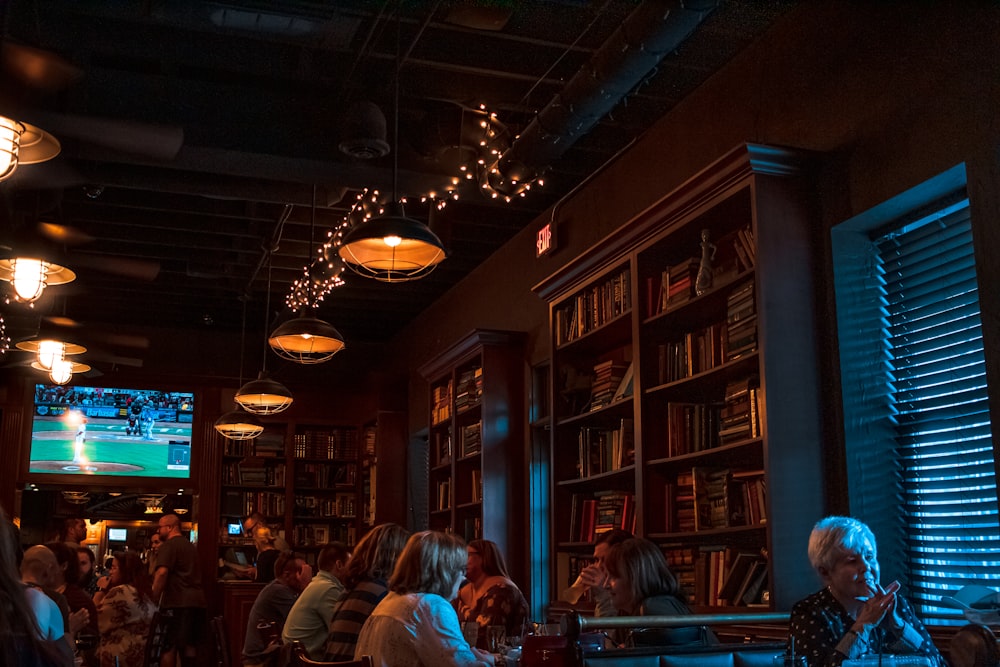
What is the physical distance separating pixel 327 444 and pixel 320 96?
6.97m

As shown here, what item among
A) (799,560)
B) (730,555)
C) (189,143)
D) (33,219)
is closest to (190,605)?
(33,219)

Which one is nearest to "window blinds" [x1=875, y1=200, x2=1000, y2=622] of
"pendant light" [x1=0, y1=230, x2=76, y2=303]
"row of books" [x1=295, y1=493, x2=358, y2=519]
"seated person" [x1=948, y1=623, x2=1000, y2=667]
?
"seated person" [x1=948, y1=623, x2=1000, y2=667]

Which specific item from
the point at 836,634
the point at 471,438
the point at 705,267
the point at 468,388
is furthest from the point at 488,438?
the point at 836,634

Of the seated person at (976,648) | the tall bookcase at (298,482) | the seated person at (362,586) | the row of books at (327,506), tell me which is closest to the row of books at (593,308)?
the seated person at (362,586)

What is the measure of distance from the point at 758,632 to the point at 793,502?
70cm

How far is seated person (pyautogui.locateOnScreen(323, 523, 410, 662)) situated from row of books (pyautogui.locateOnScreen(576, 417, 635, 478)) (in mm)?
1266

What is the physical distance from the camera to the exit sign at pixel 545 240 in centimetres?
743

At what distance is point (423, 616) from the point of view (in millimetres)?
3859

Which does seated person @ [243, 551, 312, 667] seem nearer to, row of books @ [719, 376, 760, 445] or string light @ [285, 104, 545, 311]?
string light @ [285, 104, 545, 311]

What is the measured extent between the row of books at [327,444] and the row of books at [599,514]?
653cm

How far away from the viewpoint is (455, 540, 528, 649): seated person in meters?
5.45

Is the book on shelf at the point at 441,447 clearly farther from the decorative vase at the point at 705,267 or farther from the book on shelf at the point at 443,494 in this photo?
the decorative vase at the point at 705,267

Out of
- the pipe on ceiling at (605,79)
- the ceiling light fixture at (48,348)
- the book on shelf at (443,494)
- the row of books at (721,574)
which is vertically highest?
the pipe on ceiling at (605,79)

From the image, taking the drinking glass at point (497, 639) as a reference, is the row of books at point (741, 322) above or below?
above
